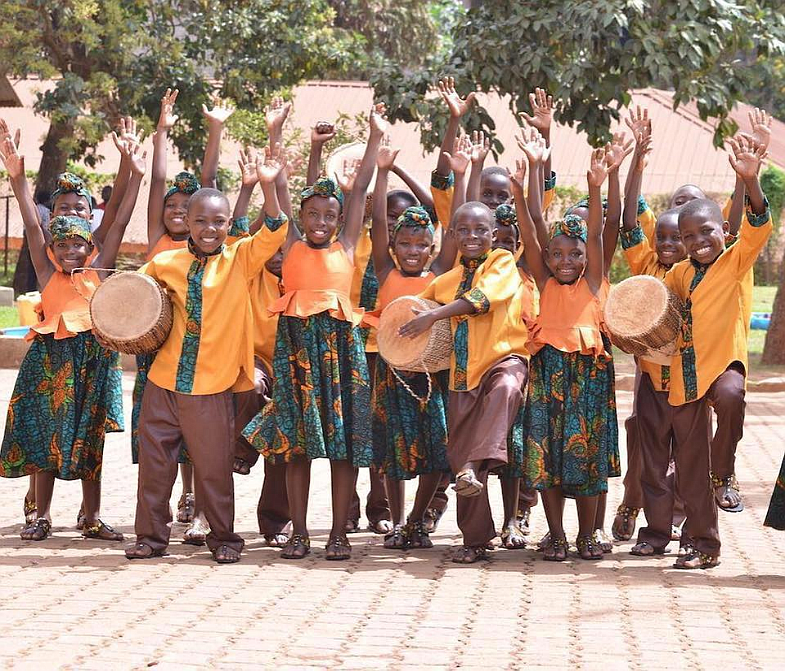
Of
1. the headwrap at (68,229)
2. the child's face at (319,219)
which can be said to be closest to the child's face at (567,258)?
the child's face at (319,219)

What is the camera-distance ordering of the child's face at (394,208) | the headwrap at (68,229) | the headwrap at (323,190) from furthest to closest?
the child's face at (394,208) → the headwrap at (68,229) → the headwrap at (323,190)

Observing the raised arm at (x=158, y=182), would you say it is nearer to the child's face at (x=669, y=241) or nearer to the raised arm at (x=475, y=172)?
the raised arm at (x=475, y=172)

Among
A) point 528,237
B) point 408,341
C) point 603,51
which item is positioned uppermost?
point 603,51

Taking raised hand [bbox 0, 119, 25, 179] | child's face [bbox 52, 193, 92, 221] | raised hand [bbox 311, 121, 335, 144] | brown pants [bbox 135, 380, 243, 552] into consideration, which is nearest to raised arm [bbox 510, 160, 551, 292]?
raised hand [bbox 311, 121, 335, 144]

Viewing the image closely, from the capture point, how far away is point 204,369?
643 centimetres

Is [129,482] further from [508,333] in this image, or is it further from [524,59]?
[524,59]

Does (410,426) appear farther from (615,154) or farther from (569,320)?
(615,154)

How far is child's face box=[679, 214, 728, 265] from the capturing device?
21.4 ft

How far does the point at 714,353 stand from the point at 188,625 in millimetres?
2831

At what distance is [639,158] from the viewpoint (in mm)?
7027

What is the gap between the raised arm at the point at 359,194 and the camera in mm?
6895

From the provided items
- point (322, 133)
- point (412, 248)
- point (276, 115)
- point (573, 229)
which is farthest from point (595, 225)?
point (276, 115)

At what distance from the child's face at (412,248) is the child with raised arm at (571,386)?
508mm

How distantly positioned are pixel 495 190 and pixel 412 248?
109cm
